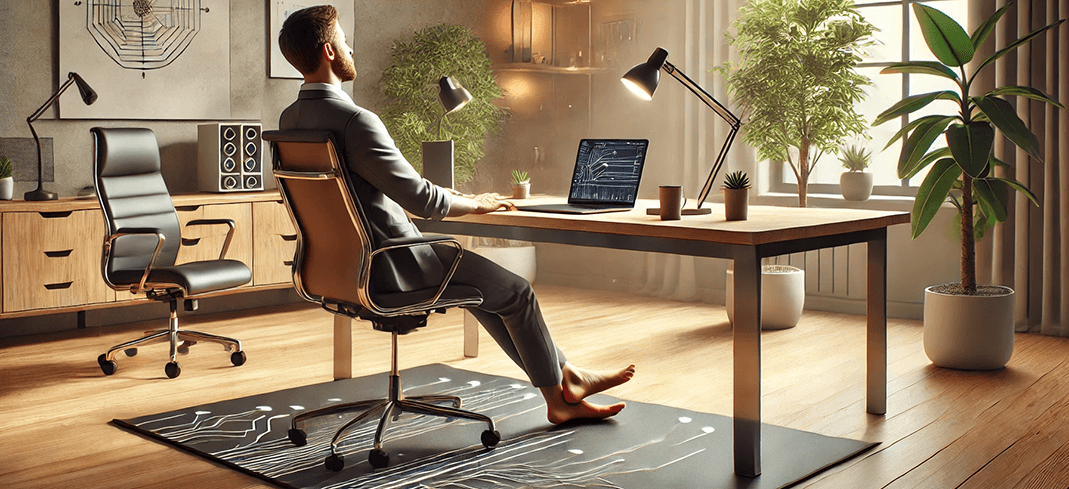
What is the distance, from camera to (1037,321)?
4.86 metres

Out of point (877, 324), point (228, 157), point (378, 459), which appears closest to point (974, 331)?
point (877, 324)

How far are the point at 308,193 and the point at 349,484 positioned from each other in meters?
0.81

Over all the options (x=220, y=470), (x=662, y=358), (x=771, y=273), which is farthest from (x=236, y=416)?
(x=771, y=273)

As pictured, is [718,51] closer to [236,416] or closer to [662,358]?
[662,358]

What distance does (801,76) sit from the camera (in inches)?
190

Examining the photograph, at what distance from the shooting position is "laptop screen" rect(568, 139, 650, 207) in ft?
10.8

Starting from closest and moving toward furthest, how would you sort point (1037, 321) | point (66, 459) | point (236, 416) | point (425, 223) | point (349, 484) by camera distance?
point (349, 484)
point (66, 459)
point (236, 416)
point (425, 223)
point (1037, 321)

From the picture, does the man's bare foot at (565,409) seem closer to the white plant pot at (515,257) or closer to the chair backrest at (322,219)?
the chair backrest at (322,219)

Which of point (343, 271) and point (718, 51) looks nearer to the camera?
point (343, 271)

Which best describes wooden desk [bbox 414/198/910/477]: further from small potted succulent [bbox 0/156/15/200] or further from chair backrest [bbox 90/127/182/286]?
small potted succulent [bbox 0/156/15/200]

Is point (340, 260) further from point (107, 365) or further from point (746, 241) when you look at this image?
point (107, 365)

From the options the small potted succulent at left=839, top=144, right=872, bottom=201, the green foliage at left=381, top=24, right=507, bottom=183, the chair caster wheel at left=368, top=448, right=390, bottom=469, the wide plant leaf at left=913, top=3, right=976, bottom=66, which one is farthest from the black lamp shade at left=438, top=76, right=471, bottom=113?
the small potted succulent at left=839, top=144, right=872, bottom=201

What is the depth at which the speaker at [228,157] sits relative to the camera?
17.0 feet

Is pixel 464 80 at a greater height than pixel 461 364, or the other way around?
pixel 464 80
